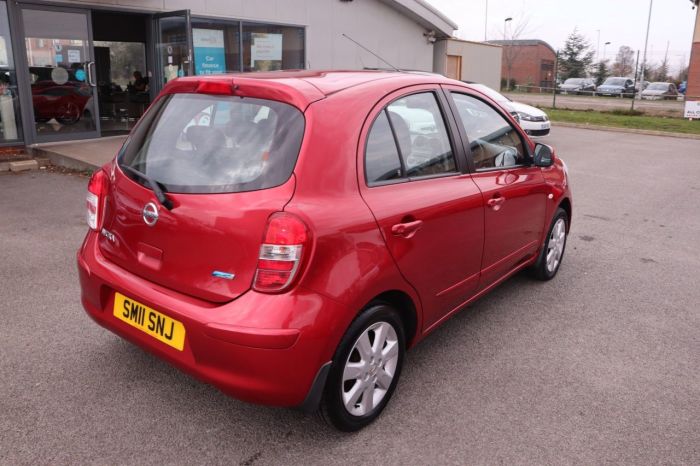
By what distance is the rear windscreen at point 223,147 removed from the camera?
101 inches

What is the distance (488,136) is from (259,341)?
222 centimetres

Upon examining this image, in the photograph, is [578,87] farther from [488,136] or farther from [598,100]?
[488,136]

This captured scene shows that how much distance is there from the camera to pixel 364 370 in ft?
9.31

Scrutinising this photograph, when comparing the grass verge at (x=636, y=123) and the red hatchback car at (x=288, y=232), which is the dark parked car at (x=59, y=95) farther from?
the grass verge at (x=636, y=123)

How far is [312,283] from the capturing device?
246cm

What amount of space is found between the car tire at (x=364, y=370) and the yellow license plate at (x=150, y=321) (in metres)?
0.69

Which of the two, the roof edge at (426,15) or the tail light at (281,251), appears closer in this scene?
the tail light at (281,251)

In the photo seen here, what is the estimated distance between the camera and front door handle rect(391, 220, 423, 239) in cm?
285

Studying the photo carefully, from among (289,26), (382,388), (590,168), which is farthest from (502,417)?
(289,26)

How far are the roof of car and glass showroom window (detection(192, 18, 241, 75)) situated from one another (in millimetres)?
10013

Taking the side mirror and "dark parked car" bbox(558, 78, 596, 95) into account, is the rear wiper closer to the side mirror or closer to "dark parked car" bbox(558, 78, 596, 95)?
the side mirror

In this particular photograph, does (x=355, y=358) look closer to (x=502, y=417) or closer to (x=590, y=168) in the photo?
(x=502, y=417)

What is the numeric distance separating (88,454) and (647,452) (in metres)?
2.56

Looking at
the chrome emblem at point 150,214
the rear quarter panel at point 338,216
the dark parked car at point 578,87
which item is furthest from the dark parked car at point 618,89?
the chrome emblem at point 150,214
